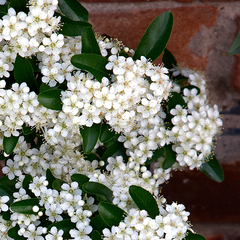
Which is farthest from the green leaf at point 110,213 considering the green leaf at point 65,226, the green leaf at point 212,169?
the green leaf at point 212,169

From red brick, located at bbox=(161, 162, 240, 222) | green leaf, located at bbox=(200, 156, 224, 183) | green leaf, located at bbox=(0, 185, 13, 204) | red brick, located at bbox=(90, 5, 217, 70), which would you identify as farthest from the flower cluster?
red brick, located at bbox=(161, 162, 240, 222)

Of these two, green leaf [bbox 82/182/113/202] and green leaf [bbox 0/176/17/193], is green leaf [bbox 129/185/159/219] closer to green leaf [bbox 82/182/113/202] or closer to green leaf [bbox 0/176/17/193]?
green leaf [bbox 82/182/113/202]

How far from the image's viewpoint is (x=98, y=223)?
2.99 ft

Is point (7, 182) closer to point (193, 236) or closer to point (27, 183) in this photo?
point (27, 183)

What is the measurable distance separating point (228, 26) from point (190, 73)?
0.43 metres

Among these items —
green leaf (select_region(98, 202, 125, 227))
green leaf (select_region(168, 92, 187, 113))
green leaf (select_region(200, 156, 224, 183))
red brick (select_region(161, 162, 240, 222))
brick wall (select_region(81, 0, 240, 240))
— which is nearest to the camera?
green leaf (select_region(98, 202, 125, 227))

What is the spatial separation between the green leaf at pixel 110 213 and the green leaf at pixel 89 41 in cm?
42

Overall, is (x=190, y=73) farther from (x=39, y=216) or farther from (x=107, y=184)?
(x=39, y=216)

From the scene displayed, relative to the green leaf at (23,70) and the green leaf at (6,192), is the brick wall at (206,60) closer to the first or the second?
the green leaf at (23,70)

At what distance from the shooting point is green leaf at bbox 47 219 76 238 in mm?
906

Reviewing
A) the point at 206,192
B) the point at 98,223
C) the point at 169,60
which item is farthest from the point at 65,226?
the point at 206,192

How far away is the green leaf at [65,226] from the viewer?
91 cm

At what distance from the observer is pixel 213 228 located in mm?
1724

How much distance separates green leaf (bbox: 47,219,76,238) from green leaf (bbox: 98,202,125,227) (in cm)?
14
